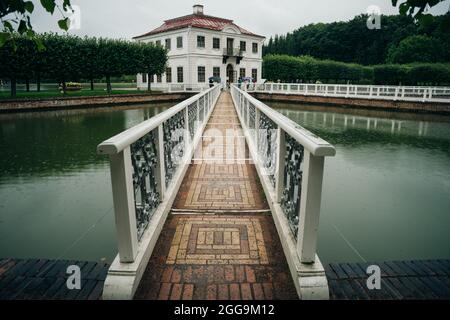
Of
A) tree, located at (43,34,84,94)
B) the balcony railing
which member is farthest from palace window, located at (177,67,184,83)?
tree, located at (43,34,84,94)

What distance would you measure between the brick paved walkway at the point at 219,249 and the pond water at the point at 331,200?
123cm

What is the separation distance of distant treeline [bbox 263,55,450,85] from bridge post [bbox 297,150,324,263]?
35454 mm

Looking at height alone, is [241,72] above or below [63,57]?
below

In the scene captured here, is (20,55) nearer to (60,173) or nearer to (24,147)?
(24,147)

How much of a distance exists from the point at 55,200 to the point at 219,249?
181 inches

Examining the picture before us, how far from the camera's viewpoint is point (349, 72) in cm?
Result: 5072

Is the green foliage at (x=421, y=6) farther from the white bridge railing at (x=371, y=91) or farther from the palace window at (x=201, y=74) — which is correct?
the palace window at (x=201, y=74)

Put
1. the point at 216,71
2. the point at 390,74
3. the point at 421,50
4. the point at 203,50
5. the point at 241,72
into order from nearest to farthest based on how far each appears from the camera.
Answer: the point at 390,74
the point at 203,50
the point at 216,71
the point at 241,72
the point at 421,50

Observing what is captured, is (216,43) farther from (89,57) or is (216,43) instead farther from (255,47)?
(89,57)

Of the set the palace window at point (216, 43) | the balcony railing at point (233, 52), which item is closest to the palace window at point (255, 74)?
the balcony railing at point (233, 52)

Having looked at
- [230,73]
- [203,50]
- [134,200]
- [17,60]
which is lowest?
[134,200]

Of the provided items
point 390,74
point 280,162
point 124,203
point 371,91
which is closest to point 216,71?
point 390,74

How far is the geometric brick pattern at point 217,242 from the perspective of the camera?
279 cm
